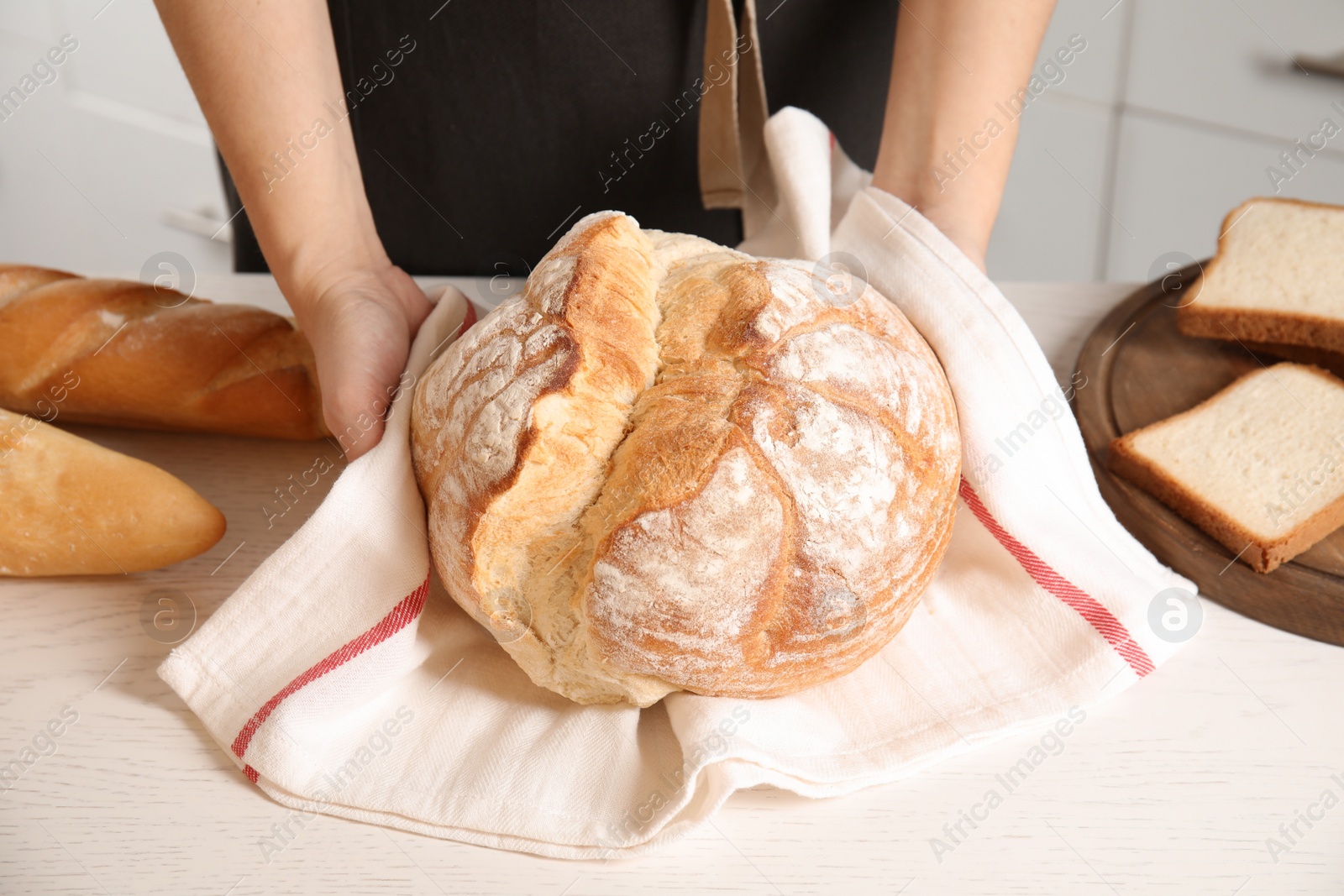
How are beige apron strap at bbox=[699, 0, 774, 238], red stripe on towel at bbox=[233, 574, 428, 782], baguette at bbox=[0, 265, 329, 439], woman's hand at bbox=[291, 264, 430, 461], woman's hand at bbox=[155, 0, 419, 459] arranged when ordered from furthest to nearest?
beige apron strap at bbox=[699, 0, 774, 238] → baguette at bbox=[0, 265, 329, 439] → woman's hand at bbox=[155, 0, 419, 459] → woman's hand at bbox=[291, 264, 430, 461] → red stripe on towel at bbox=[233, 574, 428, 782]

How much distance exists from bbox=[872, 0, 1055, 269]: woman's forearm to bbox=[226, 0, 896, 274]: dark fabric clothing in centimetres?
33

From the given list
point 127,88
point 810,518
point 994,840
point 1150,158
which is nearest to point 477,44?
point 810,518

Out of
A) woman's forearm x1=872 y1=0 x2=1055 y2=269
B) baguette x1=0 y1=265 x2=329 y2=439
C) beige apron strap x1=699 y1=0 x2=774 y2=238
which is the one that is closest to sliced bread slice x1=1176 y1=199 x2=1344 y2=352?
woman's forearm x1=872 y1=0 x2=1055 y2=269

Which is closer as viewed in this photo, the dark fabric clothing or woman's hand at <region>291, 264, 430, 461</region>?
woman's hand at <region>291, 264, 430, 461</region>

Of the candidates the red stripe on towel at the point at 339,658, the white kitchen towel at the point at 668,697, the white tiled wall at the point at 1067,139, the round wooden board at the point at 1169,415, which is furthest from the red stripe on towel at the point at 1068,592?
the white tiled wall at the point at 1067,139

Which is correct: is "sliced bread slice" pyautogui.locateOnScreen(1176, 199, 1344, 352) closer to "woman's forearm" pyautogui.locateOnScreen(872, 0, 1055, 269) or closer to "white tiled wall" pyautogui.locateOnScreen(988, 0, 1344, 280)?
"woman's forearm" pyautogui.locateOnScreen(872, 0, 1055, 269)

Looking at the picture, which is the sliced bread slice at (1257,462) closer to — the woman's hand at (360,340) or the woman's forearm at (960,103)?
the woman's forearm at (960,103)

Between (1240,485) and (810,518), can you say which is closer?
(810,518)

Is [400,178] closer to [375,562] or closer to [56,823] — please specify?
[375,562]

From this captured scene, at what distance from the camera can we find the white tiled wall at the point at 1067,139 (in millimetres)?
2504

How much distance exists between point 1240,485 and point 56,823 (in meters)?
1.47

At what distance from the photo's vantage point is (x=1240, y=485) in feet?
4.35

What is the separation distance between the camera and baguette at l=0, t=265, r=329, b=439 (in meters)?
1.36

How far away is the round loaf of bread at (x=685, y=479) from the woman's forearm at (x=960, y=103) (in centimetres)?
43
